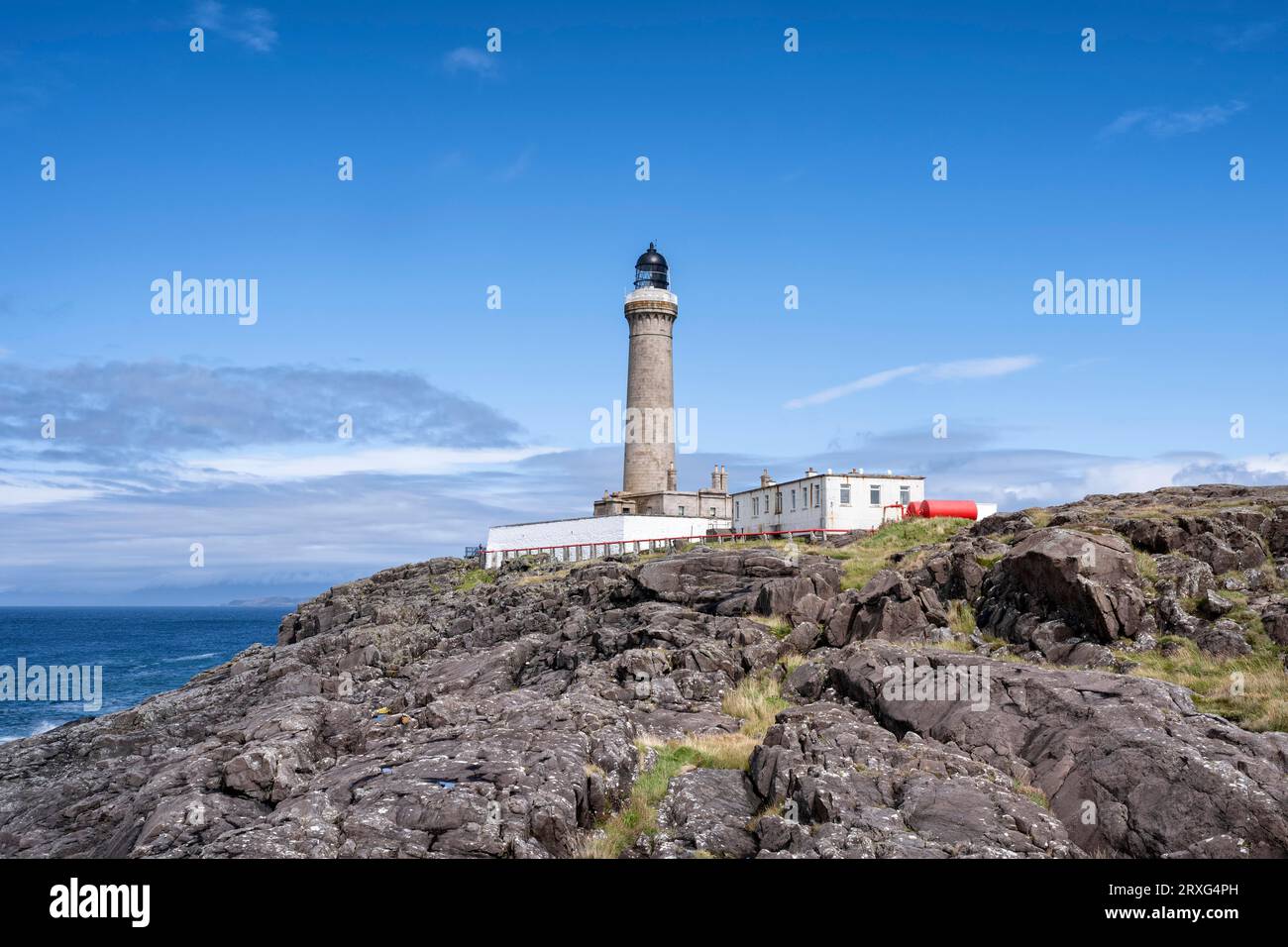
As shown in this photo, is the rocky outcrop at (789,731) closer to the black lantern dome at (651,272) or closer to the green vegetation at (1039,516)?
the green vegetation at (1039,516)

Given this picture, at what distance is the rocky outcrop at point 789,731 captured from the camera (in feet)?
49.4

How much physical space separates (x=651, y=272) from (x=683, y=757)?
6073 centimetres

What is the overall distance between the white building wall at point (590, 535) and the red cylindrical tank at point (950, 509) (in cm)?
1670

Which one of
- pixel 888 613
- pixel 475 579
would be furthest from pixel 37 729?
pixel 888 613

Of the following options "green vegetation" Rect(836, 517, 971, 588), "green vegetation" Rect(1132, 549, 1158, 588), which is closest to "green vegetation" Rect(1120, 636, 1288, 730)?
"green vegetation" Rect(1132, 549, 1158, 588)

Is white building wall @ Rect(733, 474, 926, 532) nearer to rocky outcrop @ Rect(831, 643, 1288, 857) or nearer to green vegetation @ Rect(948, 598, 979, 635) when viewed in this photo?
green vegetation @ Rect(948, 598, 979, 635)

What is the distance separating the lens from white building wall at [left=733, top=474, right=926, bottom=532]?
51969mm

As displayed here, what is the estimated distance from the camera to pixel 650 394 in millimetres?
74062

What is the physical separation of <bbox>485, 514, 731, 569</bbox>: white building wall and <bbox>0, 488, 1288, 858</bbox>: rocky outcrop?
2041 cm

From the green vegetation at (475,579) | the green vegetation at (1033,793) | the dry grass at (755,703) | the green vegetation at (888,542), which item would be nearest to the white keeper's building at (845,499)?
the green vegetation at (888,542)

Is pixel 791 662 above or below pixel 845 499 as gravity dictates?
below

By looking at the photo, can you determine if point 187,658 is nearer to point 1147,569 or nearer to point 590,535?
point 590,535

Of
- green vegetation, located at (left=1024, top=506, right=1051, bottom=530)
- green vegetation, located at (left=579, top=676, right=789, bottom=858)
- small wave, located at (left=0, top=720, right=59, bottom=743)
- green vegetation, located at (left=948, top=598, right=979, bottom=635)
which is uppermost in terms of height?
green vegetation, located at (left=1024, top=506, right=1051, bottom=530)
